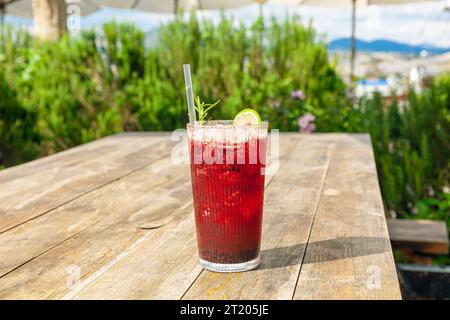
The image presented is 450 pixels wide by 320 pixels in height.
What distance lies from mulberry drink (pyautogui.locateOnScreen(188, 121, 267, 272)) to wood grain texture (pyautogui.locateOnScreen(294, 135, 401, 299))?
132 mm

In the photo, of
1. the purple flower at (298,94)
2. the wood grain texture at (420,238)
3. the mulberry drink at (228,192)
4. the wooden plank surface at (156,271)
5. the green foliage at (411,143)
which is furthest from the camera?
the purple flower at (298,94)

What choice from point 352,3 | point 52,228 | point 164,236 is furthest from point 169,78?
point 352,3

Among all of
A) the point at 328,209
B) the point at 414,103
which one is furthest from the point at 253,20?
the point at 328,209

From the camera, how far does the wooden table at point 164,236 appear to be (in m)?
1.10

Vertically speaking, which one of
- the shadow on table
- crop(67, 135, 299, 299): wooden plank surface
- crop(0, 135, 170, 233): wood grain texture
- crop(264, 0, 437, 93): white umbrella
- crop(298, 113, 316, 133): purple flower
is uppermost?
crop(264, 0, 437, 93): white umbrella

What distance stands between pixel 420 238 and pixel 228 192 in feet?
6.96

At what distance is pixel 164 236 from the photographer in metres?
1.44

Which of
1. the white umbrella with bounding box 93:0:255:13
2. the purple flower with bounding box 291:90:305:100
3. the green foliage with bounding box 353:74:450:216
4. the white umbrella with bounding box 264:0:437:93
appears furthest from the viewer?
the white umbrella with bounding box 93:0:255:13

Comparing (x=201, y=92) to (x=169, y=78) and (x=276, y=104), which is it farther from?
(x=276, y=104)

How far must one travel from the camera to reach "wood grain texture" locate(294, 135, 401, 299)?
1.07 meters

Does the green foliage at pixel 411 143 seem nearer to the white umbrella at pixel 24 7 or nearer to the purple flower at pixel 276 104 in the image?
A: the purple flower at pixel 276 104

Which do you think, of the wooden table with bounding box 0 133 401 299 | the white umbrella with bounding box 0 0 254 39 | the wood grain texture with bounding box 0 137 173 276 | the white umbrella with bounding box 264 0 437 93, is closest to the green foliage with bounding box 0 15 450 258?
the wooden table with bounding box 0 133 401 299

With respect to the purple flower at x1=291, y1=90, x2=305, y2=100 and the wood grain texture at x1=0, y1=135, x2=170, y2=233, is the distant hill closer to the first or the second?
the purple flower at x1=291, y1=90, x2=305, y2=100

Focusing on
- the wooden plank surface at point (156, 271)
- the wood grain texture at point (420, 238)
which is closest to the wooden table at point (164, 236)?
the wooden plank surface at point (156, 271)
